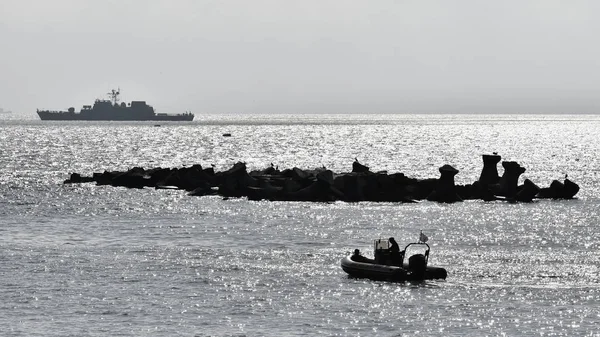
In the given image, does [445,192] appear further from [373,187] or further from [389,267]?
[389,267]

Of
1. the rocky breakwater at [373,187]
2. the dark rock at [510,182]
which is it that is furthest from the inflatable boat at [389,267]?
the dark rock at [510,182]

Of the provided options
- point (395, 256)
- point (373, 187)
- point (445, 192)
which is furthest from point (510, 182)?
point (395, 256)

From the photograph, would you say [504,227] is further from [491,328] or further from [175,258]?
[491,328]

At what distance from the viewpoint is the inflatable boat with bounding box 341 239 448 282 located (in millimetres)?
36531

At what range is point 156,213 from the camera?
59.4m

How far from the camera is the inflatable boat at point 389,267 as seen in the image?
3653 cm

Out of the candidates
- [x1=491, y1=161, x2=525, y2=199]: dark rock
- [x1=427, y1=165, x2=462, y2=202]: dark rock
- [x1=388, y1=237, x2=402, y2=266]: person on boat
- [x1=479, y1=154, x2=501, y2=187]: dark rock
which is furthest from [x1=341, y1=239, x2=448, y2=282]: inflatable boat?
[x1=479, y1=154, x2=501, y2=187]: dark rock

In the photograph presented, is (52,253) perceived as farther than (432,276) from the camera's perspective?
Yes

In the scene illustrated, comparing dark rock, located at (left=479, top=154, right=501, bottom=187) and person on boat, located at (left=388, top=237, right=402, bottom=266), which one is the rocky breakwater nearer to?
dark rock, located at (left=479, top=154, right=501, bottom=187)

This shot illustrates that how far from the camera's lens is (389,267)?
122 feet

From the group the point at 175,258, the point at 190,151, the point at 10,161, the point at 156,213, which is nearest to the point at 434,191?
the point at 156,213

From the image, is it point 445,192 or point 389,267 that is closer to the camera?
point 389,267

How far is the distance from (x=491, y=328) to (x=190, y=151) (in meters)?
123

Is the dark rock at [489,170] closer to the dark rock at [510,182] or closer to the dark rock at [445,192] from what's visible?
the dark rock at [510,182]
